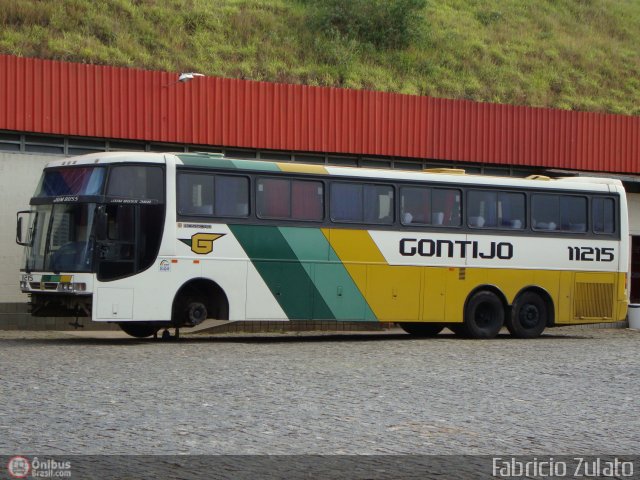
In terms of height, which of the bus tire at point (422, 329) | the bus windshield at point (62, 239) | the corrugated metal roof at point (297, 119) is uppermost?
the corrugated metal roof at point (297, 119)

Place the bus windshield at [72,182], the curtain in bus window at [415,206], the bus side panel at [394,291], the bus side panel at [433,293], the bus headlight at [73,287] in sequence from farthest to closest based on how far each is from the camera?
1. the bus side panel at [433,293]
2. the curtain in bus window at [415,206]
3. the bus side panel at [394,291]
4. the bus windshield at [72,182]
5. the bus headlight at [73,287]

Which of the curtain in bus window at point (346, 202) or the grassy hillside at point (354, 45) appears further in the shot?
the grassy hillside at point (354, 45)

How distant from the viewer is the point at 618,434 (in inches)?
439

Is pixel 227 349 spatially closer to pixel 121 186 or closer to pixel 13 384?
pixel 121 186

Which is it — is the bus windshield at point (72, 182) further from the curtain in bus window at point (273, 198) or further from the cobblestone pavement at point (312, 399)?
the curtain in bus window at point (273, 198)

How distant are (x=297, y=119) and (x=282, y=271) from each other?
25.6ft

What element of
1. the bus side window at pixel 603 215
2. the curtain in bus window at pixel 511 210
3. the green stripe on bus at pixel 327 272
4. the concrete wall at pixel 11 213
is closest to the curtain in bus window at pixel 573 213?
the bus side window at pixel 603 215

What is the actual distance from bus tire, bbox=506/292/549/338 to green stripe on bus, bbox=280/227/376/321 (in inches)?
155

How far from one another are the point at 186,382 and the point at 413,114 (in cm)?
1781

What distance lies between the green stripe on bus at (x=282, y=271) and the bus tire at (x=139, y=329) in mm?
2381

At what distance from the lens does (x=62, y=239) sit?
20688 mm

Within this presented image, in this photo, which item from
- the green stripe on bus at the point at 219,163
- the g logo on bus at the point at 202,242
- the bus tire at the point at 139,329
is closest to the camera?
the g logo on bus at the point at 202,242

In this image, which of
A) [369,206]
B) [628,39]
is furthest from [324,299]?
[628,39]

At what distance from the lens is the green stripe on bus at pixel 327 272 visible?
2233 cm
